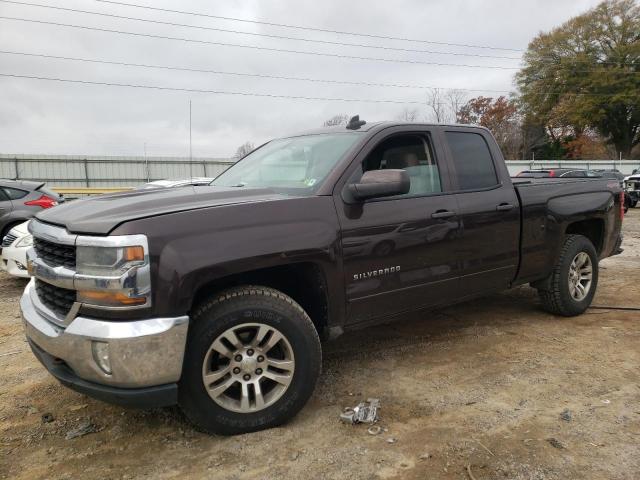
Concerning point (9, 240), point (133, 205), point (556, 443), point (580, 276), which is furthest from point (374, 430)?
point (9, 240)

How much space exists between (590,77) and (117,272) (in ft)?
181

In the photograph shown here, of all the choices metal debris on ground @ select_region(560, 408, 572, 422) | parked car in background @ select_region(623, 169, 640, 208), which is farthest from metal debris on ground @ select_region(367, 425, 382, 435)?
parked car in background @ select_region(623, 169, 640, 208)

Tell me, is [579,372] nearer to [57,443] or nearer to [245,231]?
[245,231]

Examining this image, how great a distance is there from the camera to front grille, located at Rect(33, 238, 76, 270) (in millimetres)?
2664

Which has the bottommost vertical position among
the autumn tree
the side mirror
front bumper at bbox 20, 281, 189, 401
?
front bumper at bbox 20, 281, 189, 401

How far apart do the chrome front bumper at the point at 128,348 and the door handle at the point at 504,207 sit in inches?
109

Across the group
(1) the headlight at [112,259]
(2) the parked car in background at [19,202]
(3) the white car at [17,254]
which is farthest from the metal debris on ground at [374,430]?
(2) the parked car in background at [19,202]

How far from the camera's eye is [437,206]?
12.2 ft

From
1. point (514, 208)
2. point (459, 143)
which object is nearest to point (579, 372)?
point (514, 208)

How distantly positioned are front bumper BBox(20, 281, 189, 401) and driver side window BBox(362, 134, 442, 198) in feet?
6.08

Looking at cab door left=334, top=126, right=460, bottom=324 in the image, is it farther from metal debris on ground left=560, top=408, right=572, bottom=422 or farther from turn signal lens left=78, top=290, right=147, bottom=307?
turn signal lens left=78, top=290, right=147, bottom=307

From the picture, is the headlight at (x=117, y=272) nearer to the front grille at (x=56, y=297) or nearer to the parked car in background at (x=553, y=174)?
the front grille at (x=56, y=297)

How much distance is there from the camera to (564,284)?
15.9 ft

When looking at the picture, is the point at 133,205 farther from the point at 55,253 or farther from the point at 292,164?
the point at 292,164
